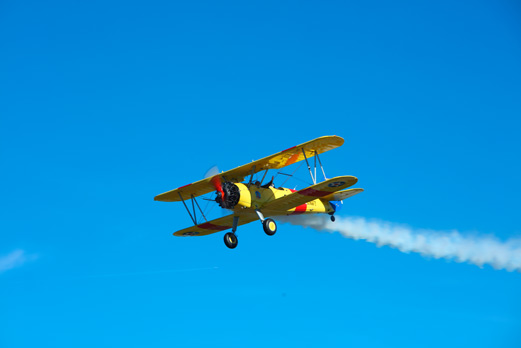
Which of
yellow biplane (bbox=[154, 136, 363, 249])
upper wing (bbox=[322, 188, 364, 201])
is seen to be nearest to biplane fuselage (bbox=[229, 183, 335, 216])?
yellow biplane (bbox=[154, 136, 363, 249])

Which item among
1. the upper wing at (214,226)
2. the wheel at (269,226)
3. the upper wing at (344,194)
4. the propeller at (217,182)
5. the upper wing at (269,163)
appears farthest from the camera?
the upper wing at (344,194)

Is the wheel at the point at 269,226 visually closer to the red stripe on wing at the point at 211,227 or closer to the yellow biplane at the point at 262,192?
the yellow biplane at the point at 262,192

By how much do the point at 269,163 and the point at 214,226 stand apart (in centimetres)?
454

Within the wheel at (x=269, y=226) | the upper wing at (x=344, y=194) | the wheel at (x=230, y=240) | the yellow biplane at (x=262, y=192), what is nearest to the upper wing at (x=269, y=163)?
the yellow biplane at (x=262, y=192)

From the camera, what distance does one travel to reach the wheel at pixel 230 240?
98.6 ft

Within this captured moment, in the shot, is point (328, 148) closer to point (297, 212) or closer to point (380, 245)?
point (297, 212)

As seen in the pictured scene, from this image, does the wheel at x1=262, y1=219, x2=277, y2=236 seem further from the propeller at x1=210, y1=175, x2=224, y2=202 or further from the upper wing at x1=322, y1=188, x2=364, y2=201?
the upper wing at x1=322, y1=188, x2=364, y2=201

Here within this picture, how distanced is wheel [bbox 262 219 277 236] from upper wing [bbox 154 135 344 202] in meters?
2.05

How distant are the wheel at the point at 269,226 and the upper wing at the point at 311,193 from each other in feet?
1.83

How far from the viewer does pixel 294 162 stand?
30594mm

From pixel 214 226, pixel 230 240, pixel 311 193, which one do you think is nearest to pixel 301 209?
pixel 311 193

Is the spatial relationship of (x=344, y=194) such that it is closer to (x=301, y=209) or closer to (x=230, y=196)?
(x=301, y=209)

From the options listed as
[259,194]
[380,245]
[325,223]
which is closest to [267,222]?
[259,194]

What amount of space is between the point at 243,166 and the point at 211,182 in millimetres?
1913
